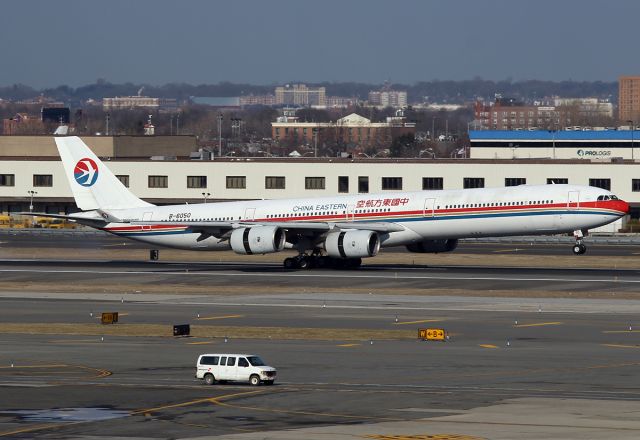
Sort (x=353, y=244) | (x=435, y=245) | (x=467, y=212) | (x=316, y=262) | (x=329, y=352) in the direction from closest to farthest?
(x=329, y=352), (x=467, y=212), (x=353, y=244), (x=435, y=245), (x=316, y=262)

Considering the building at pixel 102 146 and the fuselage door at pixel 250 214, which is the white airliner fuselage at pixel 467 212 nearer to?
the fuselage door at pixel 250 214

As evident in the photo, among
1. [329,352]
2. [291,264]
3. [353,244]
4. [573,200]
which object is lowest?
[291,264]

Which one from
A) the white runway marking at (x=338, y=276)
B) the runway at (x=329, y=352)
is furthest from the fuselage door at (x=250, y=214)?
the white runway marking at (x=338, y=276)

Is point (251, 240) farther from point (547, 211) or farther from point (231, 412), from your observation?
point (231, 412)

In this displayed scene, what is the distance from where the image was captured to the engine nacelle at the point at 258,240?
87750 mm

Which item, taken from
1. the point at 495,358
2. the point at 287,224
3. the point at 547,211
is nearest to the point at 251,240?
the point at 287,224

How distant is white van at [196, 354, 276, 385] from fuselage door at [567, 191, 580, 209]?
45.8 m

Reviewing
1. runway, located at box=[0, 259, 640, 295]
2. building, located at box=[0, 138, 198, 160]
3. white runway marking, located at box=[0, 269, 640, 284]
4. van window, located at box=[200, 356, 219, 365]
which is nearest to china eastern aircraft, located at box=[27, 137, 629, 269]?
white runway marking, located at box=[0, 269, 640, 284]

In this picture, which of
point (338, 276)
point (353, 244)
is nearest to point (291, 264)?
point (353, 244)

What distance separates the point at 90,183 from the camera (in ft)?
316

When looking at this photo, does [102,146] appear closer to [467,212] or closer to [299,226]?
[299,226]

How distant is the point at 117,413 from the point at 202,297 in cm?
3615

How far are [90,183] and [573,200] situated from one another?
3394 cm

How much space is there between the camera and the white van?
4338 centimetres
